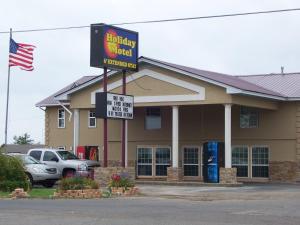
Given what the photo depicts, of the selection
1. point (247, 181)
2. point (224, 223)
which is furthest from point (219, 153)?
point (224, 223)

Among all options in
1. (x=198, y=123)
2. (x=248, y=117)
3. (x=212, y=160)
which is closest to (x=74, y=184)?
(x=212, y=160)

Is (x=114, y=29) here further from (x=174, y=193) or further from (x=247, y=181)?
(x=247, y=181)

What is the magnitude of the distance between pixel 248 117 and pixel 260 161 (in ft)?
8.30

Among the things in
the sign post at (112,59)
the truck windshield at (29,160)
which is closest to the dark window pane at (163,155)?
the sign post at (112,59)

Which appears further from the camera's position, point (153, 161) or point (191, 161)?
point (153, 161)

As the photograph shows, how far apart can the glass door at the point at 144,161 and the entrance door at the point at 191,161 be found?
2.15 m

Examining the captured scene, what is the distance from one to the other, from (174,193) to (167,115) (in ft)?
41.2

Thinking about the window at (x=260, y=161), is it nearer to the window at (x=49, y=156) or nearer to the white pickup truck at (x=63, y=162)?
the white pickup truck at (x=63, y=162)

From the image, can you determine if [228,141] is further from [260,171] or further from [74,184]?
[74,184]

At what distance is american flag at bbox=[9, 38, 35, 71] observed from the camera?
134ft

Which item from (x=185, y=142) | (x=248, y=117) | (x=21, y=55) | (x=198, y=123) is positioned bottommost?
(x=185, y=142)

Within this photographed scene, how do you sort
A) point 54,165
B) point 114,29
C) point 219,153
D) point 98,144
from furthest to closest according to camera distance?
point 98,144 → point 219,153 → point 54,165 → point 114,29

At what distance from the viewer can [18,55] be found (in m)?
41.2

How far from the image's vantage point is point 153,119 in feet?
134
